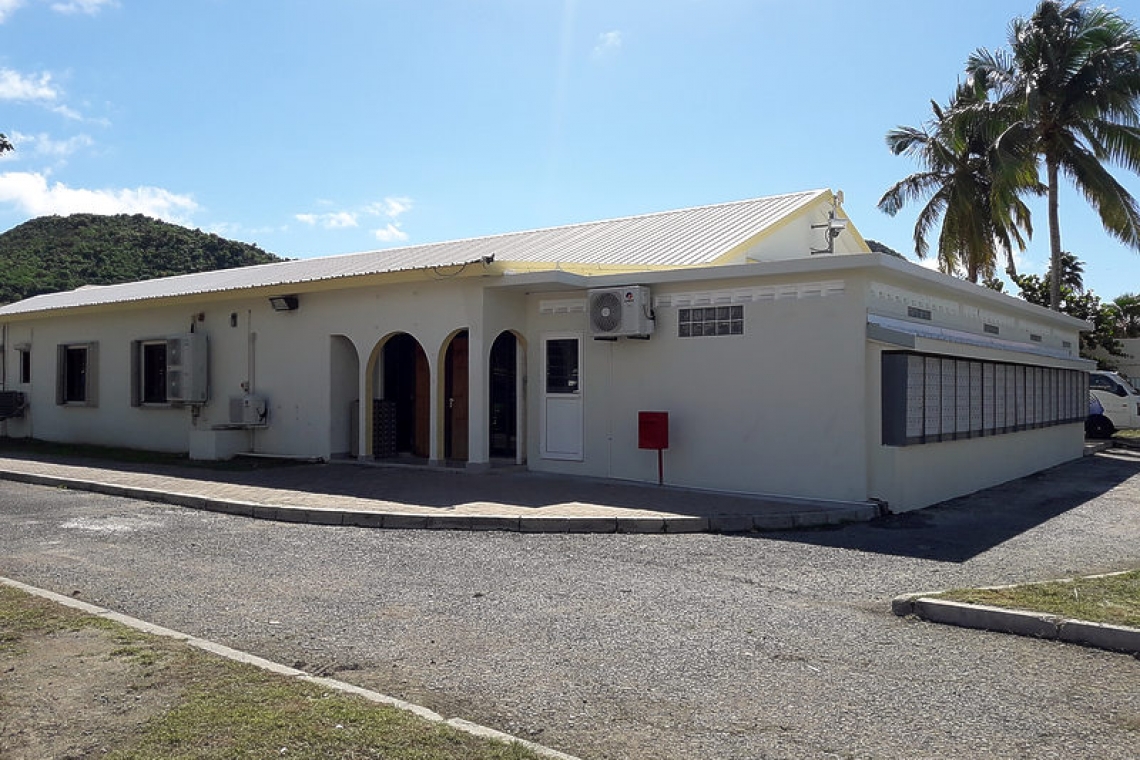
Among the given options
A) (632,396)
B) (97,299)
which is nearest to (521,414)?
(632,396)

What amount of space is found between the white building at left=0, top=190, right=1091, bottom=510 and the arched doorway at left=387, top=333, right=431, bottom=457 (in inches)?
1.5

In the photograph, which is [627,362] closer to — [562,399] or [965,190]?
[562,399]

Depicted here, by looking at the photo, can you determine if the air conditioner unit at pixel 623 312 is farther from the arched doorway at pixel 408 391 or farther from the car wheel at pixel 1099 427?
the car wheel at pixel 1099 427

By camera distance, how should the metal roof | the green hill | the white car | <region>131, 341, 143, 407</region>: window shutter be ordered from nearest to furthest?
the metal roof, <region>131, 341, 143, 407</region>: window shutter, the white car, the green hill

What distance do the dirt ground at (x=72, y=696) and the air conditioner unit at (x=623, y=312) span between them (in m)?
7.72

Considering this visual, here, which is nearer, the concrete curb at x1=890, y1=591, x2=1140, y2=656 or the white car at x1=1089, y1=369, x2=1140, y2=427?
the concrete curb at x1=890, y1=591, x2=1140, y2=656

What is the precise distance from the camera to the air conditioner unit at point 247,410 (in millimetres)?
15625

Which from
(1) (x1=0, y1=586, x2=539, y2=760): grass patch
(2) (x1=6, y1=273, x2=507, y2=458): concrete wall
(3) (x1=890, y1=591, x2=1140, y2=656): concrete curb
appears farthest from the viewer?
Result: (2) (x1=6, y1=273, x2=507, y2=458): concrete wall

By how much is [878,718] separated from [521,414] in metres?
10.1

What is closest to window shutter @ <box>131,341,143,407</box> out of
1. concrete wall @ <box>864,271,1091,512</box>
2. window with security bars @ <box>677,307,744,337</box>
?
window with security bars @ <box>677,307,744,337</box>

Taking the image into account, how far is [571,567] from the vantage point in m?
7.57

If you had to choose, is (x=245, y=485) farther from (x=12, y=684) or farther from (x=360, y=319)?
(x=12, y=684)

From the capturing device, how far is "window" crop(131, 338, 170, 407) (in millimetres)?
18500

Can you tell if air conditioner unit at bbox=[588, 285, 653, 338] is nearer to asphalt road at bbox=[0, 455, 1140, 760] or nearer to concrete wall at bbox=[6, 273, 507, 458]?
concrete wall at bbox=[6, 273, 507, 458]
